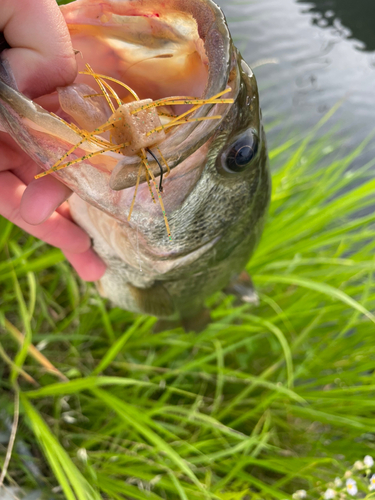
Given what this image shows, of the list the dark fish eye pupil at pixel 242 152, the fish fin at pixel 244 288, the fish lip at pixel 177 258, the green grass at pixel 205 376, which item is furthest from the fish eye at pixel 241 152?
the green grass at pixel 205 376

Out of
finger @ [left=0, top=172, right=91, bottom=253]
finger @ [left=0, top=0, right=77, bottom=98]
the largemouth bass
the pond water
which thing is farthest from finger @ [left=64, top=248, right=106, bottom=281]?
the pond water

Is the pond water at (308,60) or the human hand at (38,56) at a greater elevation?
the human hand at (38,56)

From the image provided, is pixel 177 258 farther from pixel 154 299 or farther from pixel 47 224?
pixel 47 224

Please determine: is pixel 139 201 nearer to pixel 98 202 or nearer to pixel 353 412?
pixel 98 202

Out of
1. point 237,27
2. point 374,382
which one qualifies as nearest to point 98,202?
point 374,382

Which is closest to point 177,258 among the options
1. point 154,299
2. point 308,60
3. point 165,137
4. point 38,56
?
point 154,299

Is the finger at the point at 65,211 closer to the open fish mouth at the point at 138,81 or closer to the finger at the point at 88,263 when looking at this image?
the finger at the point at 88,263

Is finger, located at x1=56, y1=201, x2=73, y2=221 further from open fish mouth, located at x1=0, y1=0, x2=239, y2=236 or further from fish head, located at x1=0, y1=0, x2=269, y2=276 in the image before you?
open fish mouth, located at x1=0, y1=0, x2=239, y2=236
